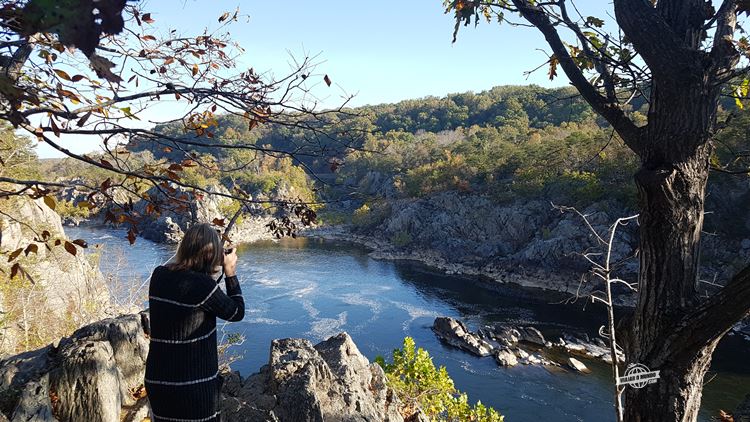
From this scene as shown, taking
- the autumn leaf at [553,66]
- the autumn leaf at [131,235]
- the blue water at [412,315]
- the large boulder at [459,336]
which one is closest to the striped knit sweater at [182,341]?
the autumn leaf at [131,235]

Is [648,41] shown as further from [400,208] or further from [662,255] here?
[400,208]

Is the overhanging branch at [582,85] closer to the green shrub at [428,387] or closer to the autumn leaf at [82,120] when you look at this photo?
the autumn leaf at [82,120]

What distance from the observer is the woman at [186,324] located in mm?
1967

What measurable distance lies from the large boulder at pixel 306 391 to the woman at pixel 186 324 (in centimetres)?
141

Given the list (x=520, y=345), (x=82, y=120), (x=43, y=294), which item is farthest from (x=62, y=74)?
(x=520, y=345)

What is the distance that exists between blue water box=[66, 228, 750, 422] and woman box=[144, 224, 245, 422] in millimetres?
6971

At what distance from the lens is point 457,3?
2438 mm

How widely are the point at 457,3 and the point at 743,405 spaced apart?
112 inches

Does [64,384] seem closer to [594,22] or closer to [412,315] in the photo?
[594,22]

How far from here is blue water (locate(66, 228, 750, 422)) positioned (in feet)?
41.7

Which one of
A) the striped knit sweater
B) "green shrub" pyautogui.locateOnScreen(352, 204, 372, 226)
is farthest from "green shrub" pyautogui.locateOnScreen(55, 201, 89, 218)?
"green shrub" pyautogui.locateOnScreen(352, 204, 372, 226)

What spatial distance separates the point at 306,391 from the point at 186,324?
1.69 metres

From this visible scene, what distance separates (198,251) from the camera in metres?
2.01

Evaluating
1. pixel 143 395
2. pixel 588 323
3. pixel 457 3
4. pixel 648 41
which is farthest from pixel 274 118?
pixel 588 323
